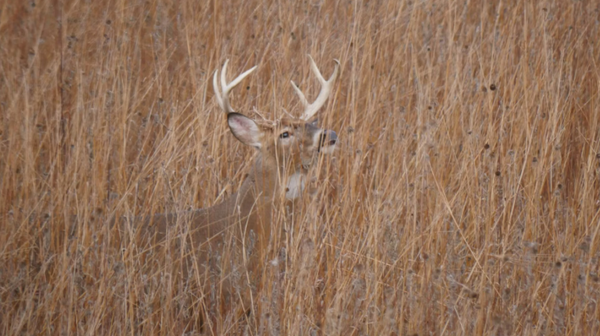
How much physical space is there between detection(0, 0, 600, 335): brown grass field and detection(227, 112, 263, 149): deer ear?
162 millimetres

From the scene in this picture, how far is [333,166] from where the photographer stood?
3957mm

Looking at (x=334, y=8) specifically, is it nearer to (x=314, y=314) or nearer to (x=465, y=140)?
(x=465, y=140)

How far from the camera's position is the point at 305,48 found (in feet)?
15.2

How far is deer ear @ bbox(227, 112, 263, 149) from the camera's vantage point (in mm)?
3881

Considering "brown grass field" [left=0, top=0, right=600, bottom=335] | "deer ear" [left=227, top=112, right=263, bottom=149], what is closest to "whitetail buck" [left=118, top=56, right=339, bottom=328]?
"deer ear" [left=227, top=112, right=263, bottom=149]

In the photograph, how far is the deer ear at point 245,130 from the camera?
12.7 ft

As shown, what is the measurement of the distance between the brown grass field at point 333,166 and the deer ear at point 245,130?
0.16 m

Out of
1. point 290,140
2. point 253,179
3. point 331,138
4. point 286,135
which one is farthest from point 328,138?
point 253,179

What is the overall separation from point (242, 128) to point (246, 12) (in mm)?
1545

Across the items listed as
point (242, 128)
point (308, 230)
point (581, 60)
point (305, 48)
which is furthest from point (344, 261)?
point (581, 60)

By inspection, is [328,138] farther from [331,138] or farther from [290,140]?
[290,140]

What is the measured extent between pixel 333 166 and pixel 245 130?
0.49m

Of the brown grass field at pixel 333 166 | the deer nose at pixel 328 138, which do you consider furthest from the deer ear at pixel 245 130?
the deer nose at pixel 328 138

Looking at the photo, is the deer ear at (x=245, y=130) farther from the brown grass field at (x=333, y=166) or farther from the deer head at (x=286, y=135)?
the brown grass field at (x=333, y=166)
